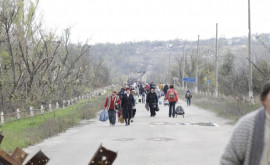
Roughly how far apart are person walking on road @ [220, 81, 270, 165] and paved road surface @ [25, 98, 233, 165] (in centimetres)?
799

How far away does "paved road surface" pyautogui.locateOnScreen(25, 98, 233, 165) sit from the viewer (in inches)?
512

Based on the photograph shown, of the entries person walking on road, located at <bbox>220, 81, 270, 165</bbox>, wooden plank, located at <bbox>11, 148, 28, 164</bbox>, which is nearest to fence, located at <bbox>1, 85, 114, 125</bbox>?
wooden plank, located at <bbox>11, 148, 28, 164</bbox>

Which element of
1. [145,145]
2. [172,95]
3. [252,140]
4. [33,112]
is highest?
[252,140]

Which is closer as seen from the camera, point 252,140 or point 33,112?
point 252,140

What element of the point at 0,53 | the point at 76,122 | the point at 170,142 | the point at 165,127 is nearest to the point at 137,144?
the point at 170,142

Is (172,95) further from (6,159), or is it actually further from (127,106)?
(6,159)

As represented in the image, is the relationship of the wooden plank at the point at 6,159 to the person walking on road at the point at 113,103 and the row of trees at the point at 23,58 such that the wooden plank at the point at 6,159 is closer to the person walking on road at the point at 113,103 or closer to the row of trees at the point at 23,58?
the person walking on road at the point at 113,103

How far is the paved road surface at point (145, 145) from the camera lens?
42.7ft

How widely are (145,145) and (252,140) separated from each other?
38.8 ft

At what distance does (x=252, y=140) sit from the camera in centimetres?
427

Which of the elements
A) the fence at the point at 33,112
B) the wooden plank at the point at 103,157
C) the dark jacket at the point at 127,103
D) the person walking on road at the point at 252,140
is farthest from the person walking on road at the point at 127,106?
the person walking on road at the point at 252,140

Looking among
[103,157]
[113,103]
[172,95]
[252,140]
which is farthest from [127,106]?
[252,140]

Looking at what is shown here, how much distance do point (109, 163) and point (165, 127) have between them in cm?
1765

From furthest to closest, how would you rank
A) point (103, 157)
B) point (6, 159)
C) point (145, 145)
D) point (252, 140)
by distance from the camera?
point (145, 145), point (6, 159), point (103, 157), point (252, 140)
